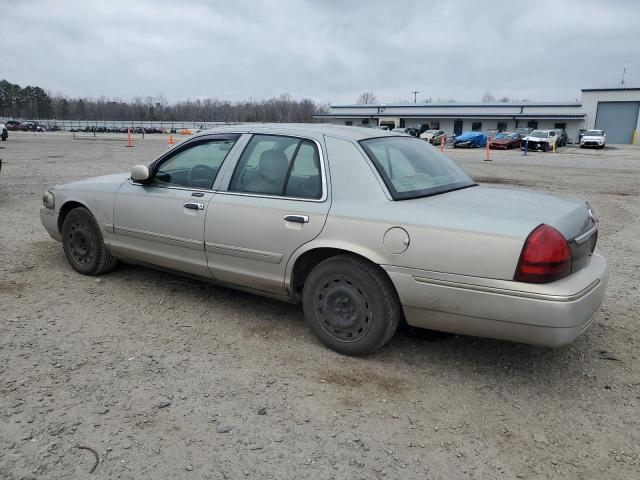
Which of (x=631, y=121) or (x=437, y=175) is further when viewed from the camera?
(x=631, y=121)

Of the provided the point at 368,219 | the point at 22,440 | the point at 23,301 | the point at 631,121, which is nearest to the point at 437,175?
the point at 368,219

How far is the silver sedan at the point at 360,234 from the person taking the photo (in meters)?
2.86

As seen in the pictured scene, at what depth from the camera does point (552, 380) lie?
10.6 ft

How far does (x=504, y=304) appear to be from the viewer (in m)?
2.85

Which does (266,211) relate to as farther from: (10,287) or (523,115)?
(523,115)

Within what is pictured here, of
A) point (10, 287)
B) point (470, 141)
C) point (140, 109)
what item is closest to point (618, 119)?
point (470, 141)

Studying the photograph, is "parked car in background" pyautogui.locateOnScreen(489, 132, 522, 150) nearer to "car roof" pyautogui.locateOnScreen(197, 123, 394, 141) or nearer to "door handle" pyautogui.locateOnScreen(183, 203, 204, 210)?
"car roof" pyautogui.locateOnScreen(197, 123, 394, 141)

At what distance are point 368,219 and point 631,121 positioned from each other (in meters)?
60.7

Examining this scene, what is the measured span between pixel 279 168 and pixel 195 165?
0.90 m

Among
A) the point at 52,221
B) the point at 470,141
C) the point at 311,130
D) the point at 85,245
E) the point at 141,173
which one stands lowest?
the point at 85,245

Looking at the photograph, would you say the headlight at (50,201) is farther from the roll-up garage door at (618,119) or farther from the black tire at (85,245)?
the roll-up garage door at (618,119)

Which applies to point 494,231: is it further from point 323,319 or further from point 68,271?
point 68,271

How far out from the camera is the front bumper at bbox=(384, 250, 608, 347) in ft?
9.14

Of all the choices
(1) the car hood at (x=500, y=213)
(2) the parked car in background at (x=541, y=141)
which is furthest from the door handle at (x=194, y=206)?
(2) the parked car in background at (x=541, y=141)
